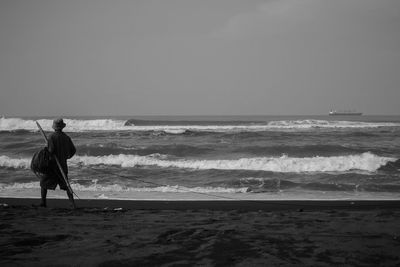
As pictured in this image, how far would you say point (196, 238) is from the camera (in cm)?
404

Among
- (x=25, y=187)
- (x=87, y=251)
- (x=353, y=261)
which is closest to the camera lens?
(x=353, y=261)

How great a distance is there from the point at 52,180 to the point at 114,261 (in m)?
3.38

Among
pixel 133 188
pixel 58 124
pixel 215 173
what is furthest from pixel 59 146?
pixel 215 173

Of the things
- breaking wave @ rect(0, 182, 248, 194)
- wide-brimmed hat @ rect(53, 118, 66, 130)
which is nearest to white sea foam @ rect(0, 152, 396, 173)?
breaking wave @ rect(0, 182, 248, 194)

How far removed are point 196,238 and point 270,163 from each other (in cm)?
943

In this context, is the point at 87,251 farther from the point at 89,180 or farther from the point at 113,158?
the point at 113,158

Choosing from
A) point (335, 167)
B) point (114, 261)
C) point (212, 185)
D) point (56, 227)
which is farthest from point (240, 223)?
point (335, 167)

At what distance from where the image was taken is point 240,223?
15.9 ft

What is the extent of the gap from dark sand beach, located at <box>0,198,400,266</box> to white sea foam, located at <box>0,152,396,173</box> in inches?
290

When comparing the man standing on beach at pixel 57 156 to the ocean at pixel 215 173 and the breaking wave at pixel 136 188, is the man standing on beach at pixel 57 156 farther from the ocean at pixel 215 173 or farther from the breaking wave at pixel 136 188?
the breaking wave at pixel 136 188

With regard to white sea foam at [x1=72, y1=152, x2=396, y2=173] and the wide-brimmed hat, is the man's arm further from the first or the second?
white sea foam at [x1=72, y1=152, x2=396, y2=173]

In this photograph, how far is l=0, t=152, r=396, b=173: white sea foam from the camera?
42.1ft

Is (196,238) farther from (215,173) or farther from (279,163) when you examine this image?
(279,163)

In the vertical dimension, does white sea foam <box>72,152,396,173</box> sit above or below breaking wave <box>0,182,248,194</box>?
above
